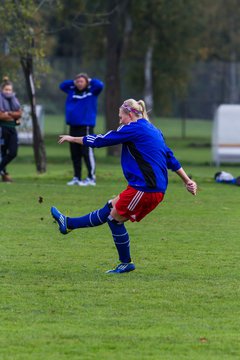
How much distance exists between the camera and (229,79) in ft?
156

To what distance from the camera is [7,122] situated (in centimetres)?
1938

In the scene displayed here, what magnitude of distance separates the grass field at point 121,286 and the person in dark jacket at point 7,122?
110 inches

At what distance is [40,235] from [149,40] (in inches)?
1211

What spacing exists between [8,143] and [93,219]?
980cm

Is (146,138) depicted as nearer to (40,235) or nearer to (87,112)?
(40,235)

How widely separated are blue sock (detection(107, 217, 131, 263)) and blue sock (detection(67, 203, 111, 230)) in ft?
0.24

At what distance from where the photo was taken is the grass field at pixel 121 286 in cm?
717

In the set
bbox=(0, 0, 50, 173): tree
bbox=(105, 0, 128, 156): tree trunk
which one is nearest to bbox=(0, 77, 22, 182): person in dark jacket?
bbox=(0, 0, 50, 173): tree

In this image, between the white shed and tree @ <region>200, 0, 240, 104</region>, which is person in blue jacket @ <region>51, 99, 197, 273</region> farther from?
tree @ <region>200, 0, 240, 104</region>

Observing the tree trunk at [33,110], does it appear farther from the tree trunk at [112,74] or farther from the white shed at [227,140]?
the tree trunk at [112,74]

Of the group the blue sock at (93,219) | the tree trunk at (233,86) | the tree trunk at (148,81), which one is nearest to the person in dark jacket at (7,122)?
the blue sock at (93,219)

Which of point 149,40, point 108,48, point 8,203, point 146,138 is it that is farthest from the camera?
point 149,40

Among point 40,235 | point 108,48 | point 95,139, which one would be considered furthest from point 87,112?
point 108,48

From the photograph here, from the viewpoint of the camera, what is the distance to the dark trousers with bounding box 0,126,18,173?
770 inches
